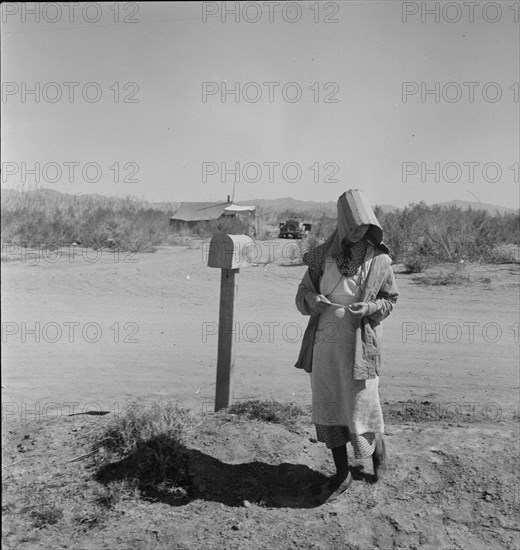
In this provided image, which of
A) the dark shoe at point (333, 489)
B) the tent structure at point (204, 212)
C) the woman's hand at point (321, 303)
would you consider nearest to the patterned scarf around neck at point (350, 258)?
the woman's hand at point (321, 303)

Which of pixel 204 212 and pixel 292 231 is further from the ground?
pixel 204 212

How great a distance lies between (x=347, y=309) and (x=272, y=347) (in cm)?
418

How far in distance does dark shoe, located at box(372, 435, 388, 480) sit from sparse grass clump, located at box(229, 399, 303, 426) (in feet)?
2.91

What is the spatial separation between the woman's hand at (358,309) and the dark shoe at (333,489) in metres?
1.06

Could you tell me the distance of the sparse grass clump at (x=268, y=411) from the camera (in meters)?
4.74

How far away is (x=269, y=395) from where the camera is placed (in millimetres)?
5766

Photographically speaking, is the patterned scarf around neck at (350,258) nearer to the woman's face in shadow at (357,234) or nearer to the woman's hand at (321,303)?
the woman's face in shadow at (357,234)

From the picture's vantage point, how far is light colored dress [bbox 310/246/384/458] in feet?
12.2

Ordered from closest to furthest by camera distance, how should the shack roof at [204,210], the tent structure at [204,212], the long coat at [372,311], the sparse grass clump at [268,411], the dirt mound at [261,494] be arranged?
the dirt mound at [261,494]
the long coat at [372,311]
the sparse grass clump at [268,411]
the tent structure at [204,212]
the shack roof at [204,210]

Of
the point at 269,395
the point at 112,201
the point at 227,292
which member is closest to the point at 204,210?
the point at 112,201

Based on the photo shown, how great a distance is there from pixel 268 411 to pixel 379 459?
1056 millimetres

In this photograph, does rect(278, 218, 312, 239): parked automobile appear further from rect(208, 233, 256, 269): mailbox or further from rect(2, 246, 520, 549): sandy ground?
rect(208, 233, 256, 269): mailbox

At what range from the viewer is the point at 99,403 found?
5.54m

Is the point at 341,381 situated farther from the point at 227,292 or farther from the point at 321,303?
the point at 227,292
